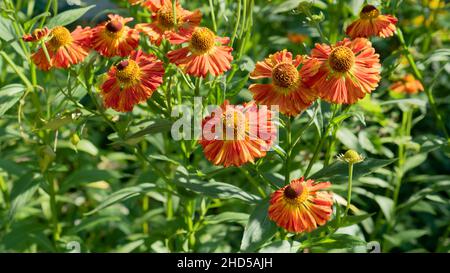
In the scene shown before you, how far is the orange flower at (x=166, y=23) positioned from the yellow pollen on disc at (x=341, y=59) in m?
0.38

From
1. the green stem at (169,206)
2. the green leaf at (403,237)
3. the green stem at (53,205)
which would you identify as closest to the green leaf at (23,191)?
the green stem at (53,205)

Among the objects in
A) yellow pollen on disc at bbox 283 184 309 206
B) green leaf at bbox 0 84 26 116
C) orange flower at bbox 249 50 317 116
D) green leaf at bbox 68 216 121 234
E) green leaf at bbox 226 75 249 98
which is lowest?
green leaf at bbox 68 216 121 234

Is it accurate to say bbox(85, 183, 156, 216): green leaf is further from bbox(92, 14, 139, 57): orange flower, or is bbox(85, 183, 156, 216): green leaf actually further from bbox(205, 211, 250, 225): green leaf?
bbox(92, 14, 139, 57): orange flower

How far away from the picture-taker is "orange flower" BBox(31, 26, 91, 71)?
167cm

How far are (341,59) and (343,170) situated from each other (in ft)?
0.98

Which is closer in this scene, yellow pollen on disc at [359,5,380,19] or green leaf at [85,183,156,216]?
yellow pollen on disc at [359,5,380,19]

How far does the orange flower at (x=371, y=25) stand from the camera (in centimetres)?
169

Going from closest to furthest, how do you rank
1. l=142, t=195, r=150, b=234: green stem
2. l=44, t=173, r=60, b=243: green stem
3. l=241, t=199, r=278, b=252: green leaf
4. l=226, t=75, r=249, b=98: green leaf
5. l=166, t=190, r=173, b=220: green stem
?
1. l=241, t=199, r=278, b=252: green leaf
2. l=226, t=75, r=249, b=98: green leaf
3. l=44, t=173, r=60, b=243: green stem
4. l=166, t=190, r=173, b=220: green stem
5. l=142, t=195, r=150, b=234: green stem

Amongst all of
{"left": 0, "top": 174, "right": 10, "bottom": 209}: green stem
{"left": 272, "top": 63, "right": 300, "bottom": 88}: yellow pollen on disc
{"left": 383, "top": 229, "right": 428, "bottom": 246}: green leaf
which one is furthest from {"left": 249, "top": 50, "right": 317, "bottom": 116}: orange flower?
{"left": 0, "top": 174, "right": 10, "bottom": 209}: green stem

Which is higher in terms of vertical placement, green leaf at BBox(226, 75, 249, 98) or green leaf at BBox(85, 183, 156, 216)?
green leaf at BBox(226, 75, 249, 98)

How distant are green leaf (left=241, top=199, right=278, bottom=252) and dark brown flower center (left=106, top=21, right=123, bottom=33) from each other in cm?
57
